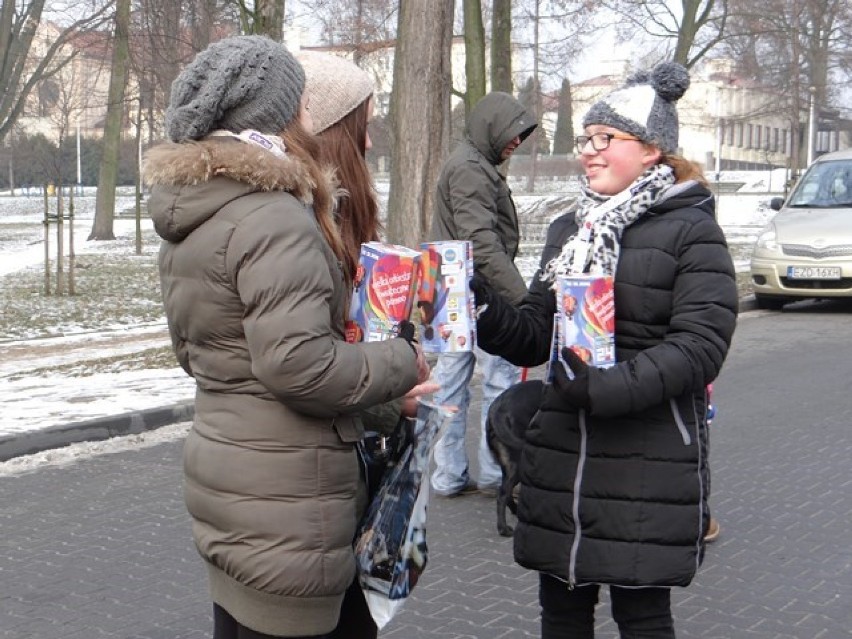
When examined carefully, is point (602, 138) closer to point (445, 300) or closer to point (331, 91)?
point (445, 300)

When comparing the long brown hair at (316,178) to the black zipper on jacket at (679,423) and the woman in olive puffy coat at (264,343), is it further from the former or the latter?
the black zipper on jacket at (679,423)

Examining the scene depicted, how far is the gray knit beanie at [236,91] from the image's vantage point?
261 cm

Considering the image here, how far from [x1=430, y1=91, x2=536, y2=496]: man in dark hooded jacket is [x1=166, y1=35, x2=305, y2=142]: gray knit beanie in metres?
3.27

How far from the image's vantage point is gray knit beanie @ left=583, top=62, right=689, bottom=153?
321cm

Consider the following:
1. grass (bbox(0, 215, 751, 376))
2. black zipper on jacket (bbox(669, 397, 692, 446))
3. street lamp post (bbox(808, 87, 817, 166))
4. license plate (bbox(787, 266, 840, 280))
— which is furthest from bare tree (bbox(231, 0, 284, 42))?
street lamp post (bbox(808, 87, 817, 166))

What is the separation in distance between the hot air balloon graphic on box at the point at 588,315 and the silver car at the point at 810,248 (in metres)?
12.2

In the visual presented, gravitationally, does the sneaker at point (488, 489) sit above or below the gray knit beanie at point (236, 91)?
below

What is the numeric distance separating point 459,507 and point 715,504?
1.31 meters

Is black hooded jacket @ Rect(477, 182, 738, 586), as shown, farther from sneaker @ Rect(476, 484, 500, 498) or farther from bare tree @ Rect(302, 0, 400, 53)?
bare tree @ Rect(302, 0, 400, 53)

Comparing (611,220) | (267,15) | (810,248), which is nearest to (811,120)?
(810,248)

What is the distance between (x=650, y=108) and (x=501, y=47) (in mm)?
18223

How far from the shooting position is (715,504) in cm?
635

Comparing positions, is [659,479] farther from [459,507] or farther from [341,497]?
[459,507]

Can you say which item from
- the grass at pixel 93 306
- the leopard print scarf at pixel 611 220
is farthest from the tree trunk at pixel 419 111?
the leopard print scarf at pixel 611 220
